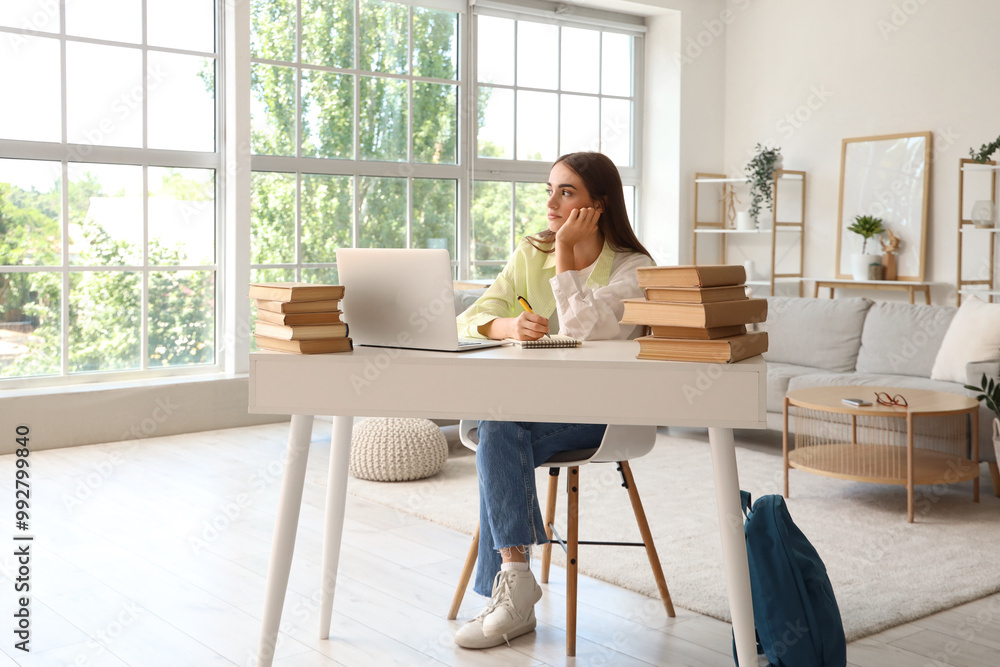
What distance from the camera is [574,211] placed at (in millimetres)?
2320

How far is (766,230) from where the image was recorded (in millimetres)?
6816

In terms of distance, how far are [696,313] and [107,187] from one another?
421 centimetres

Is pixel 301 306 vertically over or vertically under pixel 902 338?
over

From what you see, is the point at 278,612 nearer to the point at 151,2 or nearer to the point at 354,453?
the point at 354,453

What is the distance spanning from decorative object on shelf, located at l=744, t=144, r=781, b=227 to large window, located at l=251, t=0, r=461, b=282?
6.94ft

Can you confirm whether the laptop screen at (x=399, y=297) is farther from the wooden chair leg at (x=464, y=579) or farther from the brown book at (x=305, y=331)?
the wooden chair leg at (x=464, y=579)

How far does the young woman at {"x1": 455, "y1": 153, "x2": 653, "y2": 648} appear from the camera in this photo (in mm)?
2230

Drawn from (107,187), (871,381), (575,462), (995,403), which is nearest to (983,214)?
(871,381)

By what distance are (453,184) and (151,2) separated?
2.12 metres

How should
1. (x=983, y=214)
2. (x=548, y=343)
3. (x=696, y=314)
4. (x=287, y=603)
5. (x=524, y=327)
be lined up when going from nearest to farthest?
(x=696, y=314) → (x=548, y=343) → (x=524, y=327) → (x=287, y=603) → (x=983, y=214)

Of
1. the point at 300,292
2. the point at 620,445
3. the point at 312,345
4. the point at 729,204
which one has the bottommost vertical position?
the point at 620,445

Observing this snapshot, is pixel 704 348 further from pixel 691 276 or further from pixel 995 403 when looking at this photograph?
pixel 995 403

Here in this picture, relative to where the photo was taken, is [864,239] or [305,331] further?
[864,239]

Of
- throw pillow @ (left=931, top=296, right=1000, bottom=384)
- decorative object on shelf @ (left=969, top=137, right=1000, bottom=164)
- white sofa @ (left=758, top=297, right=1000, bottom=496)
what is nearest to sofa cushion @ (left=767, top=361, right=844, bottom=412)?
white sofa @ (left=758, top=297, right=1000, bottom=496)
